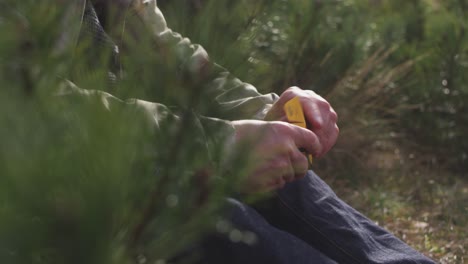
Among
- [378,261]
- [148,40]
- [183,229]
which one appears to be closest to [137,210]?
[183,229]

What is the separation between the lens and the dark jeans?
145 cm

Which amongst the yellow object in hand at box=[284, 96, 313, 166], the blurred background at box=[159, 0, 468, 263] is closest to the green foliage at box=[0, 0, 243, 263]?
the yellow object in hand at box=[284, 96, 313, 166]

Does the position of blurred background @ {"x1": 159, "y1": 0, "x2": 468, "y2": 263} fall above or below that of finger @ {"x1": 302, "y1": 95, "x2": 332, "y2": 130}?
below

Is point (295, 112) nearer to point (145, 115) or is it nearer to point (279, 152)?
point (279, 152)

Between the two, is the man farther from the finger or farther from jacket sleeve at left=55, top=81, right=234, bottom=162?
A: jacket sleeve at left=55, top=81, right=234, bottom=162

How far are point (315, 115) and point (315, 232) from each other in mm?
255

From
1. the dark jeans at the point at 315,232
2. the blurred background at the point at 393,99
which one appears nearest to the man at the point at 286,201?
the dark jeans at the point at 315,232

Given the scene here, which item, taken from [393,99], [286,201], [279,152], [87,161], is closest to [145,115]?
[87,161]

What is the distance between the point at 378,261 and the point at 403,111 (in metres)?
2.43

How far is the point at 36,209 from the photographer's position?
0.64m

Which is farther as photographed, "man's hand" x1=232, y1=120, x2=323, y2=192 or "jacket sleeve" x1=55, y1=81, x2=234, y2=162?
"man's hand" x1=232, y1=120, x2=323, y2=192

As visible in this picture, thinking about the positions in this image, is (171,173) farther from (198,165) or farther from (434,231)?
(434,231)

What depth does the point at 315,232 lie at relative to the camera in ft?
5.44

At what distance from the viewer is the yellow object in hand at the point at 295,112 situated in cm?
164
